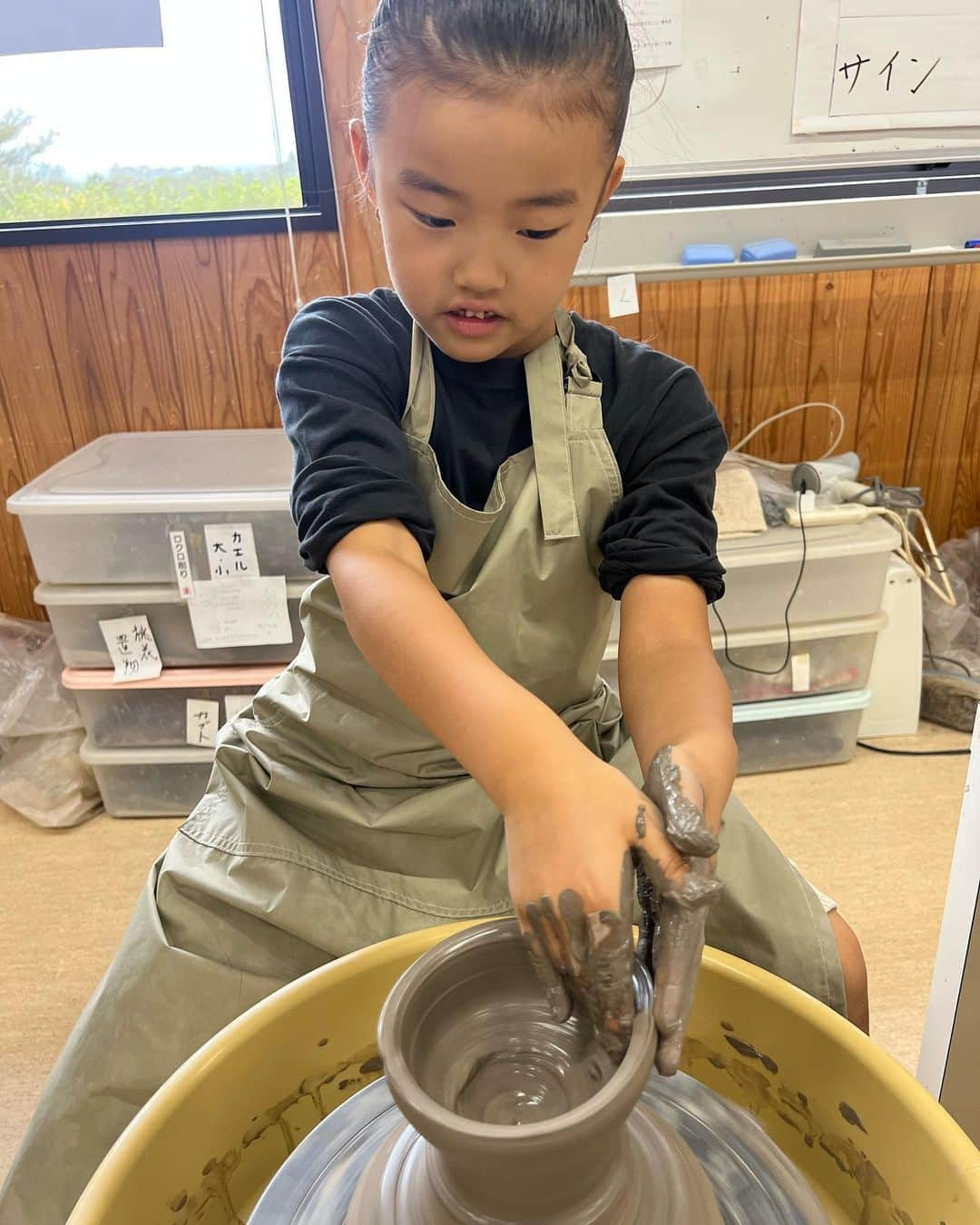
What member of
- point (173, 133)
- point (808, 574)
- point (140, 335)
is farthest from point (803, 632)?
point (173, 133)

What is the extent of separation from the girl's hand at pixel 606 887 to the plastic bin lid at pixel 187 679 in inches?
47.6

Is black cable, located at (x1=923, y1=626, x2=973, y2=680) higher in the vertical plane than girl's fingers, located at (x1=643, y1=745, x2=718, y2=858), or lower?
lower

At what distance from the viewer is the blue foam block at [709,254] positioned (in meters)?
1.81

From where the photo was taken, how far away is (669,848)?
1.84 feet

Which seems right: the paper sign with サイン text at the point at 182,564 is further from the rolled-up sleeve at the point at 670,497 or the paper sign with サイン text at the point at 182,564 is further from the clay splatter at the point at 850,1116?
the clay splatter at the point at 850,1116

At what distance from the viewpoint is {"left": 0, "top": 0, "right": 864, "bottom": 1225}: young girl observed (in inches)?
23.3

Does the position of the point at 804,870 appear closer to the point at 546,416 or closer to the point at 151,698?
the point at 546,416

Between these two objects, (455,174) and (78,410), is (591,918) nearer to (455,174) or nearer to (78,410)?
(455,174)

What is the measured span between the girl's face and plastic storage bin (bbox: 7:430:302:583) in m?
0.90

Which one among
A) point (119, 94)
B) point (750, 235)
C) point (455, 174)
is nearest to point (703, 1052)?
point (455, 174)

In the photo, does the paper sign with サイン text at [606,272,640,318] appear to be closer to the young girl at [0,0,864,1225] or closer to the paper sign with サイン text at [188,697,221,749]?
the young girl at [0,0,864,1225]

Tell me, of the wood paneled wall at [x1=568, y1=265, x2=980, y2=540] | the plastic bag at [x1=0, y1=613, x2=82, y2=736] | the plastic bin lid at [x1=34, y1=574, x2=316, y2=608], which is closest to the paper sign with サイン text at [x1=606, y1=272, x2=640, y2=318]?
the wood paneled wall at [x1=568, y1=265, x2=980, y2=540]

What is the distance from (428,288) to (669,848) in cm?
45

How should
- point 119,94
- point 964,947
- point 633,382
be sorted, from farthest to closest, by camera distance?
point 119,94 < point 633,382 < point 964,947
